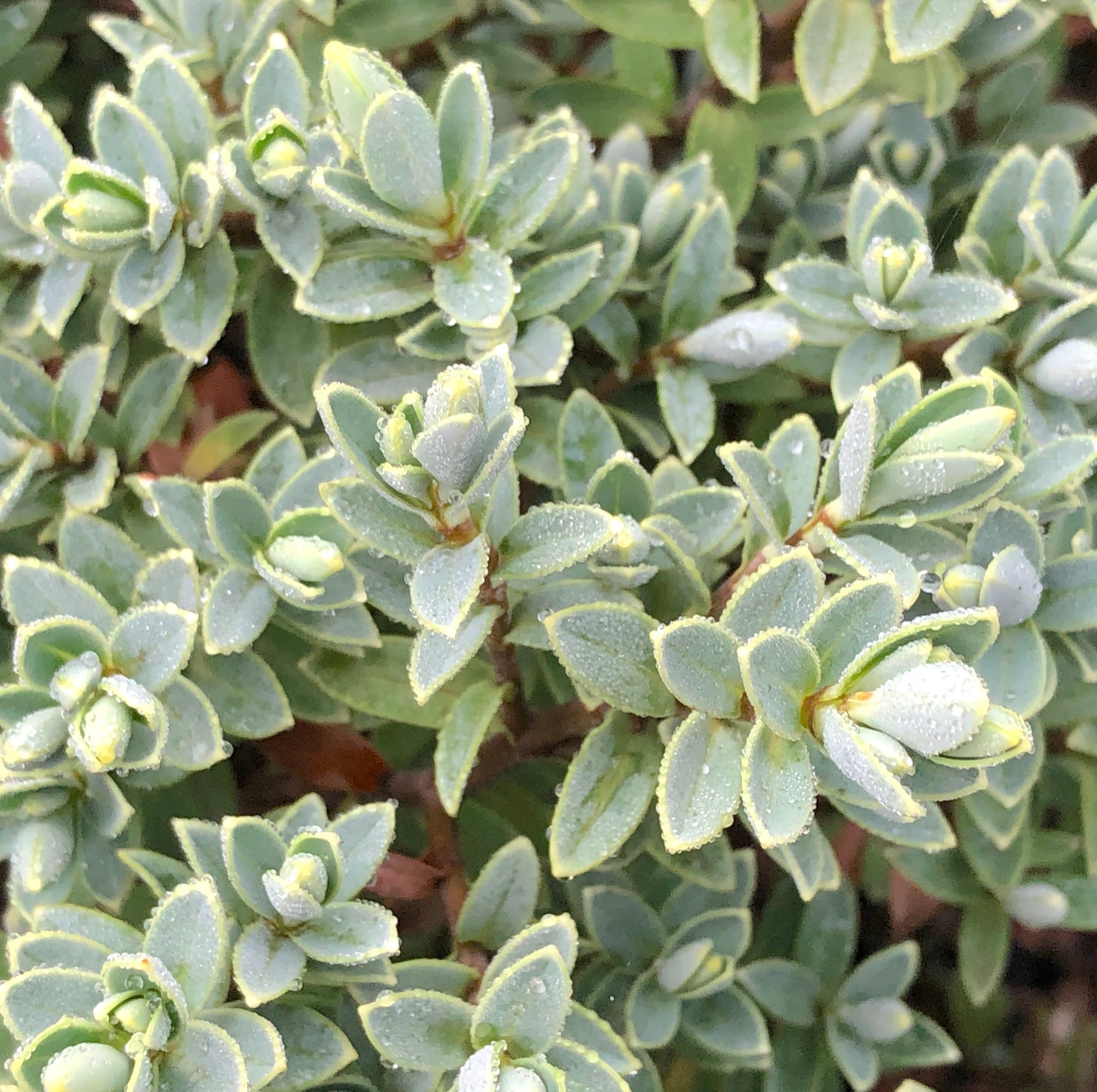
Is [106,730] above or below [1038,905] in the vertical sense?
above

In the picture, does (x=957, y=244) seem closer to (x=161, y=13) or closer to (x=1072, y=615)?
(x=1072, y=615)

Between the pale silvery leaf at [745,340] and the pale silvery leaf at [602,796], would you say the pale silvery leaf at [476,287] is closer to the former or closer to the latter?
the pale silvery leaf at [745,340]

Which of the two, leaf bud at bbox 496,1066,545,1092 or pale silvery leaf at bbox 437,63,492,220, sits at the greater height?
pale silvery leaf at bbox 437,63,492,220

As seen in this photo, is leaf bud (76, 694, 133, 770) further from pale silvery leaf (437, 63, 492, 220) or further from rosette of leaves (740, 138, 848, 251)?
rosette of leaves (740, 138, 848, 251)

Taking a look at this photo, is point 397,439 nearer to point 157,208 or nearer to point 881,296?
point 157,208

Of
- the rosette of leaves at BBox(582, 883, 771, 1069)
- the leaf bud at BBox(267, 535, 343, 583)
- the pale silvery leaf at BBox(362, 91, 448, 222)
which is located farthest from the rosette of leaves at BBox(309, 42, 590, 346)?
the rosette of leaves at BBox(582, 883, 771, 1069)

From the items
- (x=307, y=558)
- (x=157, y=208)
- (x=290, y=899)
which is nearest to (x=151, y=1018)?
(x=290, y=899)
